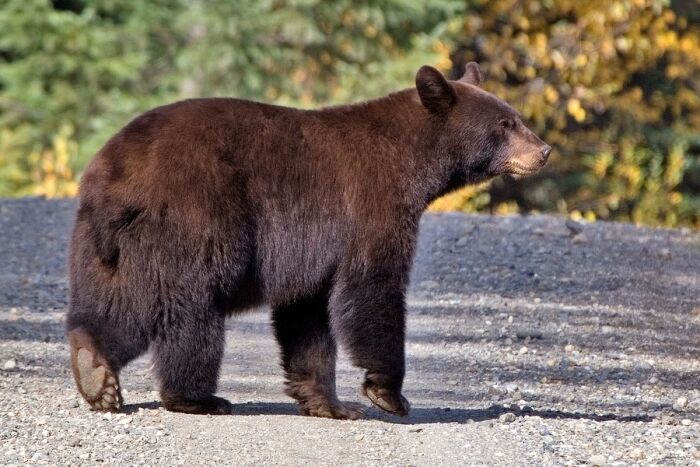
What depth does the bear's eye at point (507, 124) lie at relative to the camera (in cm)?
737

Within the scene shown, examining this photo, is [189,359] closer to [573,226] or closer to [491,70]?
Answer: [573,226]

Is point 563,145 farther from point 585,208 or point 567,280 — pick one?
point 567,280

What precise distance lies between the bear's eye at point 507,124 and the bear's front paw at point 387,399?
164 cm

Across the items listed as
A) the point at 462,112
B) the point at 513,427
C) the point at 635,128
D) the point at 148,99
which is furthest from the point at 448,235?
the point at 148,99

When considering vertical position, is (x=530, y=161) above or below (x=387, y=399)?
above

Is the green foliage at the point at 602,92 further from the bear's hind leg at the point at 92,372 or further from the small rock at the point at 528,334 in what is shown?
the bear's hind leg at the point at 92,372

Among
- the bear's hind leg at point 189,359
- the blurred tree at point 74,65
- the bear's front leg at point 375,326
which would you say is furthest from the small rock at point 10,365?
the blurred tree at point 74,65

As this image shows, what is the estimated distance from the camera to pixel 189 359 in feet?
20.6

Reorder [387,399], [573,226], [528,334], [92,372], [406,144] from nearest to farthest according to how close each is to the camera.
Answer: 1. [92,372]
2. [387,399]
3. [406,144]
4. [528,334]
5. [573,226]

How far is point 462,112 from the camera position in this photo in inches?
288

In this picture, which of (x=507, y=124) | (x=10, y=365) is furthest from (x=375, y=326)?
(x=10, y=365)

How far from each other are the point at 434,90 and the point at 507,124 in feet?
1.60

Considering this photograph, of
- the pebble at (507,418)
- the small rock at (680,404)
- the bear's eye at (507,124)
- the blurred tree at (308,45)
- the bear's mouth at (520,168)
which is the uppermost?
the blurred tree at (308,45)

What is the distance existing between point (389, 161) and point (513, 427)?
58.9 inches
